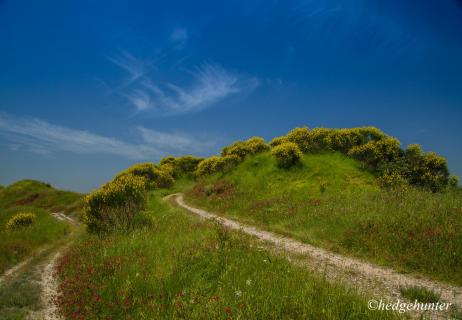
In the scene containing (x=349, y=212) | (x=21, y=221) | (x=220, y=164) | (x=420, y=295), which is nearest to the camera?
(x=420, y=295)

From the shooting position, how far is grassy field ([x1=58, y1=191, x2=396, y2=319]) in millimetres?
5852

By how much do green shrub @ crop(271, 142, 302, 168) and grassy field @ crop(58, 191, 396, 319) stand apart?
1730 centimetres

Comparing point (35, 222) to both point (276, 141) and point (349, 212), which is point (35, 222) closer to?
point (276, 141)

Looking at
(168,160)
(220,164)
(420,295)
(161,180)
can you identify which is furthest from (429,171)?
(168,160)

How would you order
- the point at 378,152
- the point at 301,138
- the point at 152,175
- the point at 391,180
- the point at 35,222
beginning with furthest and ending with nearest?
1. the point at 152,175
2. the point at 301,138
3. the point at 35,222
4. the point at 378,152
5. the point at 391,180

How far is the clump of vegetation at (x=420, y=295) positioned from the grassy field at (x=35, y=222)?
1673cm

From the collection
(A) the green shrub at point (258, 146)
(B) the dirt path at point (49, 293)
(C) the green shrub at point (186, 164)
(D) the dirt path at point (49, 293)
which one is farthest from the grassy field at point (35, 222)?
(A) the green shrub at point (258, 146)

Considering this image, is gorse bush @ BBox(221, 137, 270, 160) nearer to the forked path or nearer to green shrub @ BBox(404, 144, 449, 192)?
green shrub @ BBox(404, 144, 449, 192)

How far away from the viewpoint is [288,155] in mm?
28266

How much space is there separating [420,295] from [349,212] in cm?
803

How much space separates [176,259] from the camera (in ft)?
30.9

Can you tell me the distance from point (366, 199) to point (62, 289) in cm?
1513

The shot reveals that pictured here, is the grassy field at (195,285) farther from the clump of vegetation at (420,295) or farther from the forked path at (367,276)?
the clump of vegetation at (420,295)

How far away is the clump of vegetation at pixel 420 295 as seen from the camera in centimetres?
706
